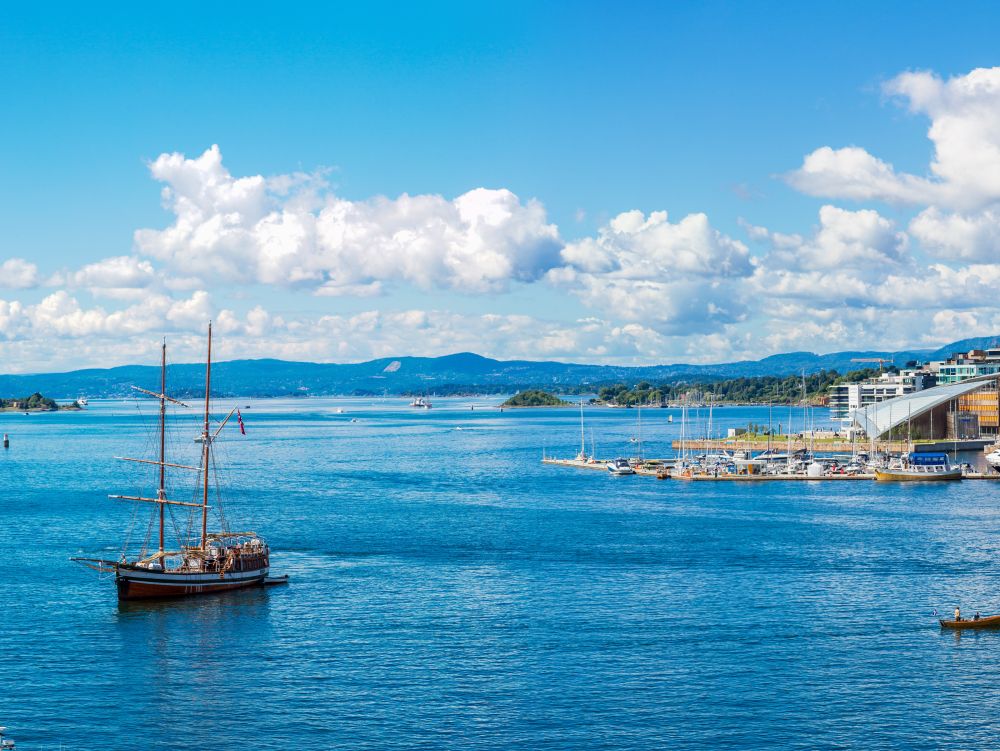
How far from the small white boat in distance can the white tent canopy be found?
39.7 metres

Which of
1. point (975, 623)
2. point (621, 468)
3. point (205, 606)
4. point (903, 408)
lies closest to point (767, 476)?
point (621, 468)

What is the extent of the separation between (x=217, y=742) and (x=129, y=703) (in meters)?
5.53

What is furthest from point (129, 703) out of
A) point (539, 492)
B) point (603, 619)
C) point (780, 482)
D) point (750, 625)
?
point (780, 482)

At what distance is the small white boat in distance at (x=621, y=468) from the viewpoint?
127 metres

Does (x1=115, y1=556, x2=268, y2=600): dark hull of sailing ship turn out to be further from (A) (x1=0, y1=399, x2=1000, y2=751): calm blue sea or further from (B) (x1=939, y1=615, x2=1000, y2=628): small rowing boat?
(B) (x1=939, y1=615, x2=1000, y2=628): small rowing boat

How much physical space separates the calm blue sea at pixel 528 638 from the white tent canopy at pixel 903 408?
66.1 metres

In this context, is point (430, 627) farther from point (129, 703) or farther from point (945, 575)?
point (945, 575)

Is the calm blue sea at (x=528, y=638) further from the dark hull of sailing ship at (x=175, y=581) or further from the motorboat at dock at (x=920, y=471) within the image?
the motorboat at dock at (x=920, y=471)

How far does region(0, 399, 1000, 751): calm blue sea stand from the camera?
119ft

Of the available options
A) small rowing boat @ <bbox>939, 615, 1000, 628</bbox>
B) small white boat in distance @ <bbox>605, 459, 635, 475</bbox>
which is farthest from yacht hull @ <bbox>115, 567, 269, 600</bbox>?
small white boat in distance @ <bbox>605, 459, 635, 475</bbox>

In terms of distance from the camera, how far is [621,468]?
127375 mm

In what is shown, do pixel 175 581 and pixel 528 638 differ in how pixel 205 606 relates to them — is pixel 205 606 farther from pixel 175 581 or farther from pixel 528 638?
pixel 528 638

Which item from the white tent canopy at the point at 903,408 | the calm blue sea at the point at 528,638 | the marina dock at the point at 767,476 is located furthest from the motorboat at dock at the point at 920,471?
the white tent canopy at the point at 903,408

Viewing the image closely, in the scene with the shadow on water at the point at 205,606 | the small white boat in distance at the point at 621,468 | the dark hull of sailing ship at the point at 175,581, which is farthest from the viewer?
the small white boat in distance at the point at 621,468
